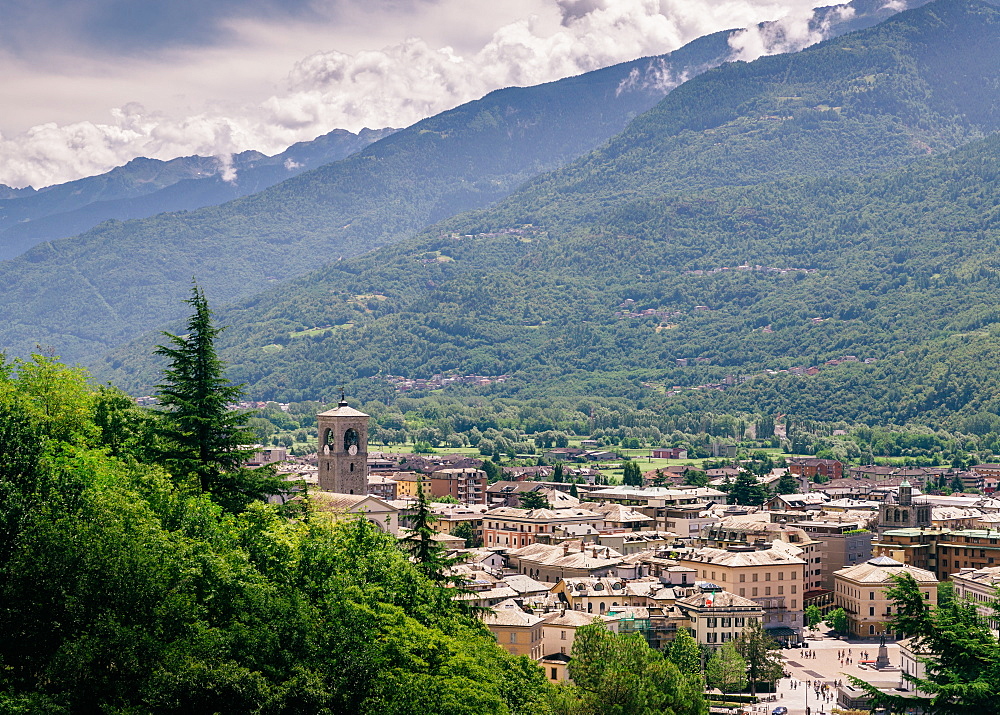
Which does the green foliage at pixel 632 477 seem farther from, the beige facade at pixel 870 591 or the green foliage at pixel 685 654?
the green foliage at pixel 685 654

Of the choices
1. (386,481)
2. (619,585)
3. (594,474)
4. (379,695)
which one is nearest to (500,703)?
(379,695)

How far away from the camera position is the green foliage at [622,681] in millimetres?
63125

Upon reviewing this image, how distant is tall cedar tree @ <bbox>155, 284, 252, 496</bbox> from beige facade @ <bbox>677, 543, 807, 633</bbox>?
6122cm

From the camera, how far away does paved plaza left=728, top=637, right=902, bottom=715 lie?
79.4 m

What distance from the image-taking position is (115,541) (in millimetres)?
35125

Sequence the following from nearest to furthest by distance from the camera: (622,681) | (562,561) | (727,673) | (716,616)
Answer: (622,681)
(727,673)
(716,616)
(562,561)

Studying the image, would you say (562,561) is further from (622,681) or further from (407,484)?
(407,484)

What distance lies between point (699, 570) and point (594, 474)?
8204cm

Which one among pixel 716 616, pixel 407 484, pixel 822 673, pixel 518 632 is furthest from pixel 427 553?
pixel 407 484

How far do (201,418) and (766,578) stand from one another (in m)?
66.0

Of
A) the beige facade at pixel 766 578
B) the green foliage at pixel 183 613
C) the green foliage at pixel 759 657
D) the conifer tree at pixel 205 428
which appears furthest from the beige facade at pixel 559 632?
the green foliage at pixel 183 613

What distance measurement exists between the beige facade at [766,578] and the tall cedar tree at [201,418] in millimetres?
61217

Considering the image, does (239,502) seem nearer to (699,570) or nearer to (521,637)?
(521,637)

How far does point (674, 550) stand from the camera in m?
119
